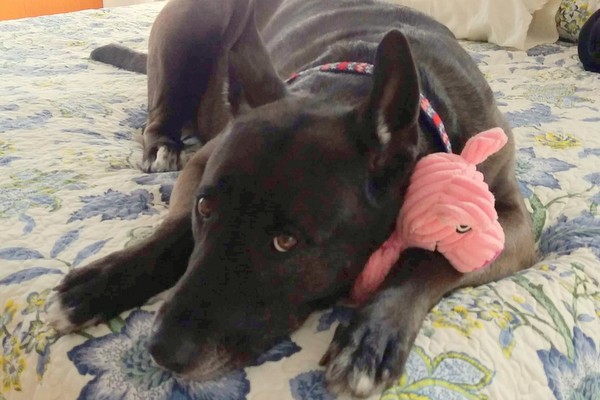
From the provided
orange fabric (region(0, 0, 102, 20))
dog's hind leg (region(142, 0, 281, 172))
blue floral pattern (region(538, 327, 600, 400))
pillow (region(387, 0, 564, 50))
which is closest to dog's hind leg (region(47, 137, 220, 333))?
blue floral pattern (region(538, 327, 600, 400))

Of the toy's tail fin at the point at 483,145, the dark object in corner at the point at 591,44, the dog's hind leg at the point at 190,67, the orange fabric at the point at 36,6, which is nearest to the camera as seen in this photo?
the toy's tail fin at the point at 483,145

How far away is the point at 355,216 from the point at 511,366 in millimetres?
283

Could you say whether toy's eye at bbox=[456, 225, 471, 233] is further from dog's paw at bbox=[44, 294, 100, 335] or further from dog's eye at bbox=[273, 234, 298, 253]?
dog's paw at bbox=[44, 294, 100, 335]

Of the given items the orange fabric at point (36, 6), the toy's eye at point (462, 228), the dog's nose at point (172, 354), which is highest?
the toy's eye at point (462, 228)

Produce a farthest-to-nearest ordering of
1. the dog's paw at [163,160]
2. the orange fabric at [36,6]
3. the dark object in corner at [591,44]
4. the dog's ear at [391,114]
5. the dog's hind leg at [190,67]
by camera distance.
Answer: the orange fabric at [36,6]
the dark object in corner at [591,44]
the dog's hind leg at [190,67]
the dog's paw at [163,160]
the dog's ear at [391,114]

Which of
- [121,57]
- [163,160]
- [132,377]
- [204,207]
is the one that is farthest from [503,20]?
[132,377]

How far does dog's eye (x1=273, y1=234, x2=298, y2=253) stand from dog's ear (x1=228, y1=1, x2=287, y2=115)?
0.30 meters

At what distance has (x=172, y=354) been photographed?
799 millimetres

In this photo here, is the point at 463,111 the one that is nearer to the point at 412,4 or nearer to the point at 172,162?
the point at 172,162

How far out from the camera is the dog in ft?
2.72

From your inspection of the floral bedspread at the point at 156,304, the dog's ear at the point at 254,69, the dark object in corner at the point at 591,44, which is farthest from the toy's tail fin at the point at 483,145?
the dark object in corner at the point at 591,44

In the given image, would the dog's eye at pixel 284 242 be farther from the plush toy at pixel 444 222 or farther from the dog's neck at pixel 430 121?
the dog's neck at pixel 430 121

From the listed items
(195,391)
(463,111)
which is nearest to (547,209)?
(463,111)

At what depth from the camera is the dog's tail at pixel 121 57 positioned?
232 cm
